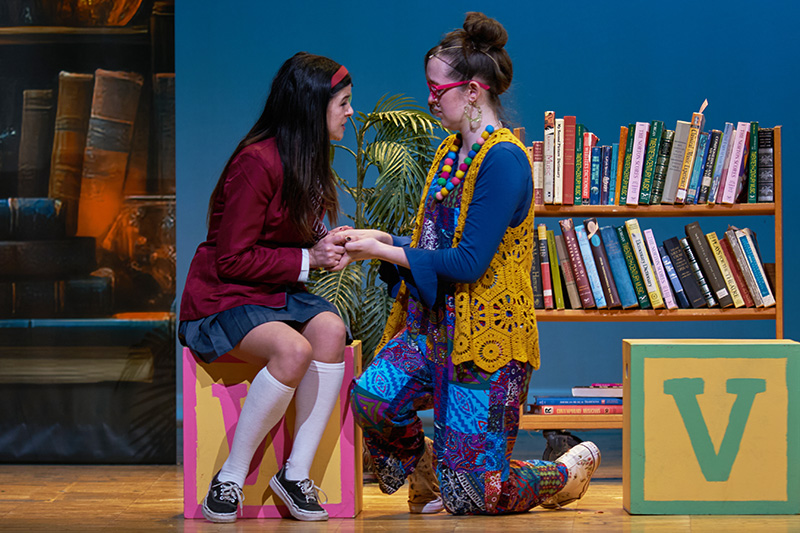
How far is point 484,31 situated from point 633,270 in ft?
3.58

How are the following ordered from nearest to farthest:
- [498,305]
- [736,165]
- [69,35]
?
[498,305] → [736,165] → [69,35]

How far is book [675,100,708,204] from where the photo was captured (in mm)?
2916

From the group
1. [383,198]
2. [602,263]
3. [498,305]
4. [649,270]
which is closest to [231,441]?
[498,305]

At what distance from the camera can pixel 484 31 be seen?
2229 millimetres

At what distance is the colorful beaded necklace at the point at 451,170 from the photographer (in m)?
2.27

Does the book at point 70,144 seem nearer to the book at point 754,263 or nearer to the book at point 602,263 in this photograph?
the book at point 602,263

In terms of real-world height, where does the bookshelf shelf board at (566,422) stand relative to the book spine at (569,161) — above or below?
below

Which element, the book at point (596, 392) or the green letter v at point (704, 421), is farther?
the book at point (596, 392)

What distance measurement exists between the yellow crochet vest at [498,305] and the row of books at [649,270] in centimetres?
75

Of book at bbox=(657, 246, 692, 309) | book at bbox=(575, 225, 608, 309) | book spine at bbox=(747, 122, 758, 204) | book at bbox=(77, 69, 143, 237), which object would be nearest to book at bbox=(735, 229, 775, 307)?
book spine at bbox=(747, 122, 758, 204)

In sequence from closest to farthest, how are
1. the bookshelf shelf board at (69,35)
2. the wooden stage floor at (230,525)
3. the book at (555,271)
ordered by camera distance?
the wooden stage floor at (230,525) → the book at (555,271) → the bookshelf shelf board at (69,35)

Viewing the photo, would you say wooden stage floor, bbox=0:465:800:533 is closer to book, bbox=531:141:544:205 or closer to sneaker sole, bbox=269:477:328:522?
sneaker sole, bbox=269:477:328:522

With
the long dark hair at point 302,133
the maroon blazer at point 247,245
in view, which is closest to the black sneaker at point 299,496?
the maroon blazer at point 247,245

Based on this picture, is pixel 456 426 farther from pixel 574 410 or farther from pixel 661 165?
pixel 661 165
